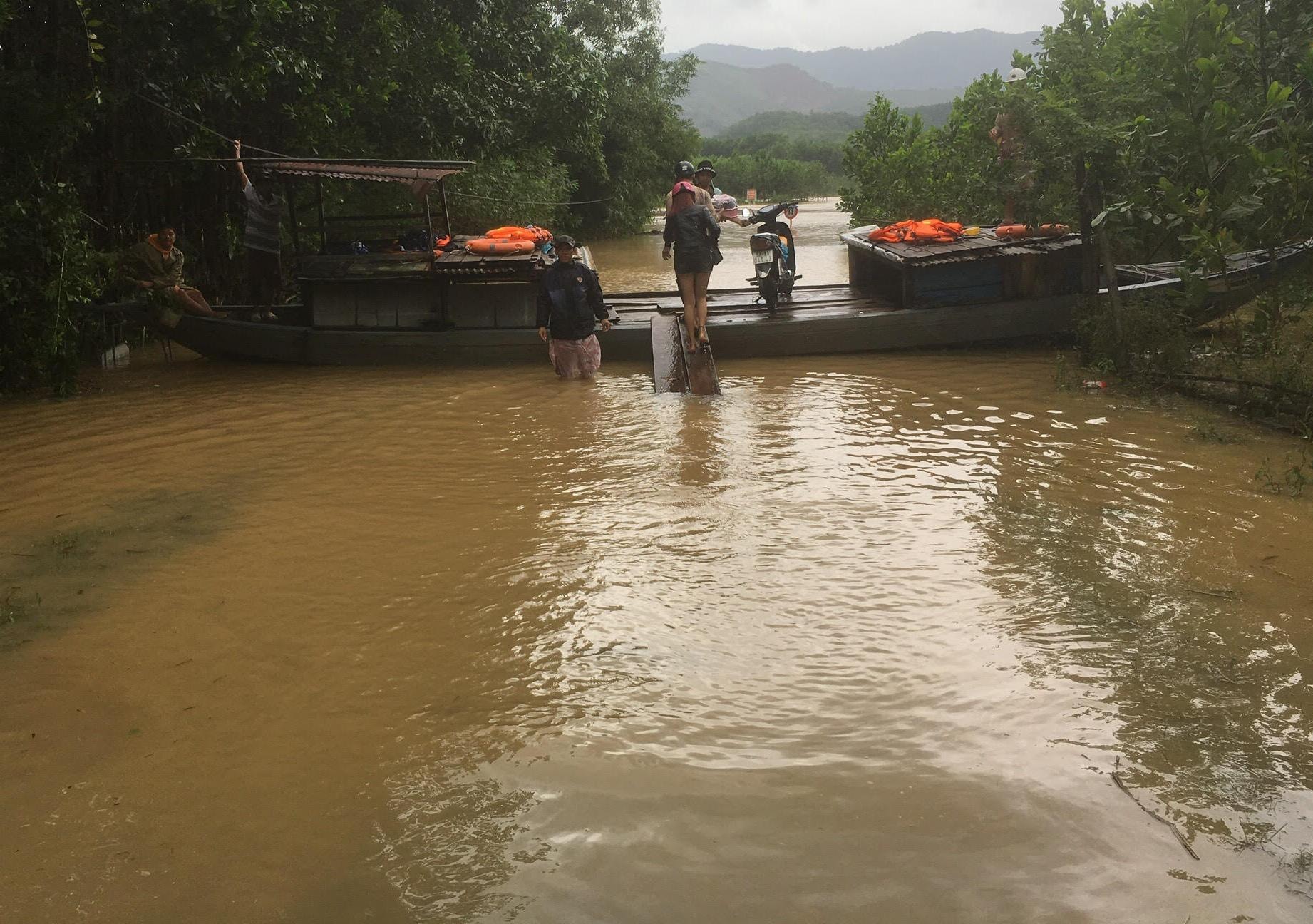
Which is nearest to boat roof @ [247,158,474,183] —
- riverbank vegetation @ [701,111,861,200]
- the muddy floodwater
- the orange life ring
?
the orange life ring

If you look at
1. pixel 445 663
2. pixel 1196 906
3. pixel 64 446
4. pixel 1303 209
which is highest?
pixel 1303 209

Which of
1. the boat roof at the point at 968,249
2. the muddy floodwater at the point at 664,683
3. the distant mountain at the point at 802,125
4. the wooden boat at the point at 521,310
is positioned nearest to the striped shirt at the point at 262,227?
the wooden boat at the point at 521,310

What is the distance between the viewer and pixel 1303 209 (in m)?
7.98

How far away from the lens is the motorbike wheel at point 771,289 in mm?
11789

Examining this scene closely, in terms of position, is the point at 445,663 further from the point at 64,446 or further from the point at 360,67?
the point at 360,67

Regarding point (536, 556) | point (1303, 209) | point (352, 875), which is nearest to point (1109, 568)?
point (536, 556)

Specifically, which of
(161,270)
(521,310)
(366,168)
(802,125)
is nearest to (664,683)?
(521,310)

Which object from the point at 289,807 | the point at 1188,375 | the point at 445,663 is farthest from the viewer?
the point at 1188,375

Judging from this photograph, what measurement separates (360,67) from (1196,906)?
14578mm

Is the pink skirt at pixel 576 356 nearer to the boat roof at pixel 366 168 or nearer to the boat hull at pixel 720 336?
the boat hull at pixel 720 336

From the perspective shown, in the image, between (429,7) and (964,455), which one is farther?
(429,7)

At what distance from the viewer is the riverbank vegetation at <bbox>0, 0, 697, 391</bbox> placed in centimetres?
965

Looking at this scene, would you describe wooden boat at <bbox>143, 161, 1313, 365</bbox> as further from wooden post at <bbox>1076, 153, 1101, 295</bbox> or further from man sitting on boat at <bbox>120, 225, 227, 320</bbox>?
wooden post at <bbox>1076, 153, 1101, 295</bbox>

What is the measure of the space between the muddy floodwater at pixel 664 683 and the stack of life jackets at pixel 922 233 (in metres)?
4.07
